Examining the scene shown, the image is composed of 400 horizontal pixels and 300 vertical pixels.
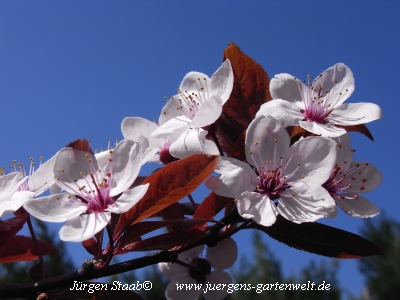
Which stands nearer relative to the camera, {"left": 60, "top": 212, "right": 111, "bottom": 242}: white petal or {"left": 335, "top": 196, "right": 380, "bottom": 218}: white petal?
{"left": 60, "top": 212, "right": 111, "bottom": 242}: white petal

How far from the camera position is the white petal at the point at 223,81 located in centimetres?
125

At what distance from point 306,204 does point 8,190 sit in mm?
743

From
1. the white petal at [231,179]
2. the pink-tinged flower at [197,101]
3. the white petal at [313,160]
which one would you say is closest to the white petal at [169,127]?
the pink-tinged flower at [197,101]

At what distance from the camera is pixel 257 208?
1055 mm

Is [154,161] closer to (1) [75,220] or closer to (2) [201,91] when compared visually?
(2) [201,91]

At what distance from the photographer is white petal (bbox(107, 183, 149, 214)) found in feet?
3.07

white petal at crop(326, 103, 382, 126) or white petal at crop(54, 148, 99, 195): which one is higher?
white petal at crop(54, 148, 99, 195)

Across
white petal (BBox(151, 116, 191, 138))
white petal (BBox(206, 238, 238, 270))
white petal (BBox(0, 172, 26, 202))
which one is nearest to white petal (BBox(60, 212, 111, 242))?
white petal (BBox(0, 172, 26, 202))

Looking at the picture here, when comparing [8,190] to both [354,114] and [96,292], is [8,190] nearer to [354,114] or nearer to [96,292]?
[96,292]

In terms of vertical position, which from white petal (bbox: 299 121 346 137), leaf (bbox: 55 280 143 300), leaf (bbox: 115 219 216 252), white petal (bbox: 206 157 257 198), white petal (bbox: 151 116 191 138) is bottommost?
leaf (bbox: 55 280 143 300)

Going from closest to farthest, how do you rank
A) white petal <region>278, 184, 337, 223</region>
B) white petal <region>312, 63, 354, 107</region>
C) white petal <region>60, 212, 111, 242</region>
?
white petal <region>60, 212, 111, 242</region> < white petal <region>278, 184, 337, 223</region> < white petal <region>312, 63, 354, 107</region>

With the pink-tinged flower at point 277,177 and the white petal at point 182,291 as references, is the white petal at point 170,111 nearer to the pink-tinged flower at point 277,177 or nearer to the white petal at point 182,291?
the pink-tinged flower at point 277,177

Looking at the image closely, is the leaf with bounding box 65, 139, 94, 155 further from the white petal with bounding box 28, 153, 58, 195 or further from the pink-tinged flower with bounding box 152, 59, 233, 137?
the pink-tinged flower with bounding box 152, 59, 233, 137

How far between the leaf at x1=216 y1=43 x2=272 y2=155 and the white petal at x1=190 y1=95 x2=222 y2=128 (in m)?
0.11
